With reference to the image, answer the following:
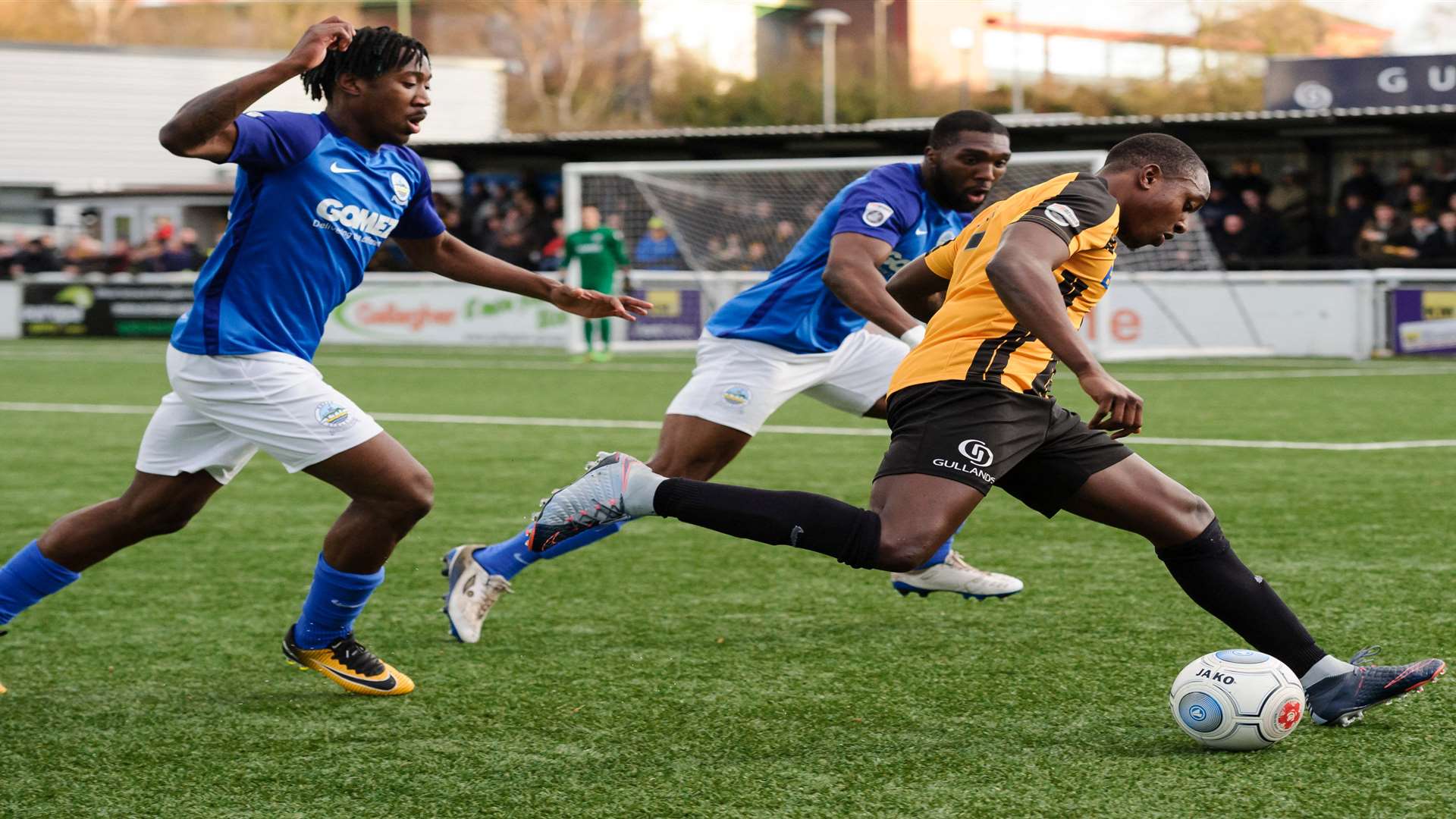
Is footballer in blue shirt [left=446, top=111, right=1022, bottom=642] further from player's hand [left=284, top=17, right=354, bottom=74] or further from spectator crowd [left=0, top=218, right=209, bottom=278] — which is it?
spectator crowd [left=0, top=218, right=209, bottom=278]

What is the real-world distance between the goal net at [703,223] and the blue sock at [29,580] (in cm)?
1718

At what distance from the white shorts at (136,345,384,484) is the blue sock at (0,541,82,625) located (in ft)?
1.50

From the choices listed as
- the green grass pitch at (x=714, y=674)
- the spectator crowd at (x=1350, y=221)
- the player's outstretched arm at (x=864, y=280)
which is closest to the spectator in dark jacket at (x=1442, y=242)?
the spectator crowd at (x=1350, y=221)

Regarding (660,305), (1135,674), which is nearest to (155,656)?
(1135,674)

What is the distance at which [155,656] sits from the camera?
5.52 meters

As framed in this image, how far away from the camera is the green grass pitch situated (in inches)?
155

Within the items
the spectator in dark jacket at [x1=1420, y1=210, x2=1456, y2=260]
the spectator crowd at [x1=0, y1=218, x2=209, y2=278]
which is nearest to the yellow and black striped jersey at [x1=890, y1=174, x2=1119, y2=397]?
the spectator in dark jacket at [x1=1420, y1=210, x2=1456, y2=260]

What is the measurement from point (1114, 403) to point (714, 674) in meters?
1.80

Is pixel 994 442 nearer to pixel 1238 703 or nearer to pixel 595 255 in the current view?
pixel 1238 703

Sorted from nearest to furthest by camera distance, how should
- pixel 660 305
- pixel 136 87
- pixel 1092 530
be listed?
pixel 1092 530, pixel 660 305, pixel 136 87

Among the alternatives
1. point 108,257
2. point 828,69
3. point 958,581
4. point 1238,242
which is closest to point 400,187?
point 958,581

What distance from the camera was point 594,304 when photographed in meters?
5.40

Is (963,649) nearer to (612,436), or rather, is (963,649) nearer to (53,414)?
(612,436)

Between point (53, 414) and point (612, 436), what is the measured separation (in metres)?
5.44
